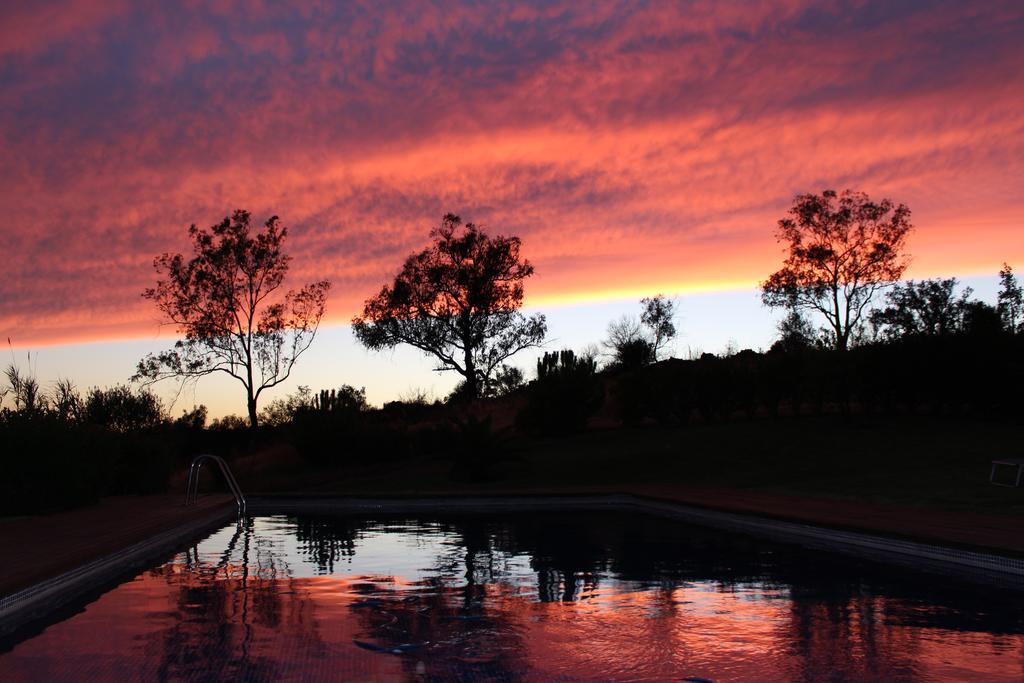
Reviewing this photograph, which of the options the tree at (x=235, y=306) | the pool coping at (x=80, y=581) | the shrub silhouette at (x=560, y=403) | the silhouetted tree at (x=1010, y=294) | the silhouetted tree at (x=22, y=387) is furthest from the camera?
the silhouetted tree at (x=1010, y=294)

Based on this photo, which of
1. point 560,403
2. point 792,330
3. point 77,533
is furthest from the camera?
point 792,330

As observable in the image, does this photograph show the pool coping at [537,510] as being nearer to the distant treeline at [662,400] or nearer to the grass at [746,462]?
the grass at [746,462]

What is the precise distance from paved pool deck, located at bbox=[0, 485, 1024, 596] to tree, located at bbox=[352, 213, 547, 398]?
21.8 meters

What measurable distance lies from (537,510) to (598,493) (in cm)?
129

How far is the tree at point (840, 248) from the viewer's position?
38969 millimetres

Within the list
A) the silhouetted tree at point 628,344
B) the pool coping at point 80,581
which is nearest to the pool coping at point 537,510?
the pool coping at point 80,581

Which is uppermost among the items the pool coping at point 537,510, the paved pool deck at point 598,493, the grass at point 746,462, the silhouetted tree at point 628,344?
the silhouetted tree at point 628,344

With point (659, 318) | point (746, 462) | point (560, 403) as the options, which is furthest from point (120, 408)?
point (659, 318)

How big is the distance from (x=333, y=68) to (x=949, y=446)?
16.7m

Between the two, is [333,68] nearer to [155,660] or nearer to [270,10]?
[270,10]

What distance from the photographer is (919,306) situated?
45375 mm

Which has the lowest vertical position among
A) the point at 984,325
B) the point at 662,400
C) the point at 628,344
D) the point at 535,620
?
the point at 535,620

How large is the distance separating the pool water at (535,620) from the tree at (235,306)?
25125 mm

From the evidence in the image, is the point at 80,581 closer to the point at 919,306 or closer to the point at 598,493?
the point at 598,493
